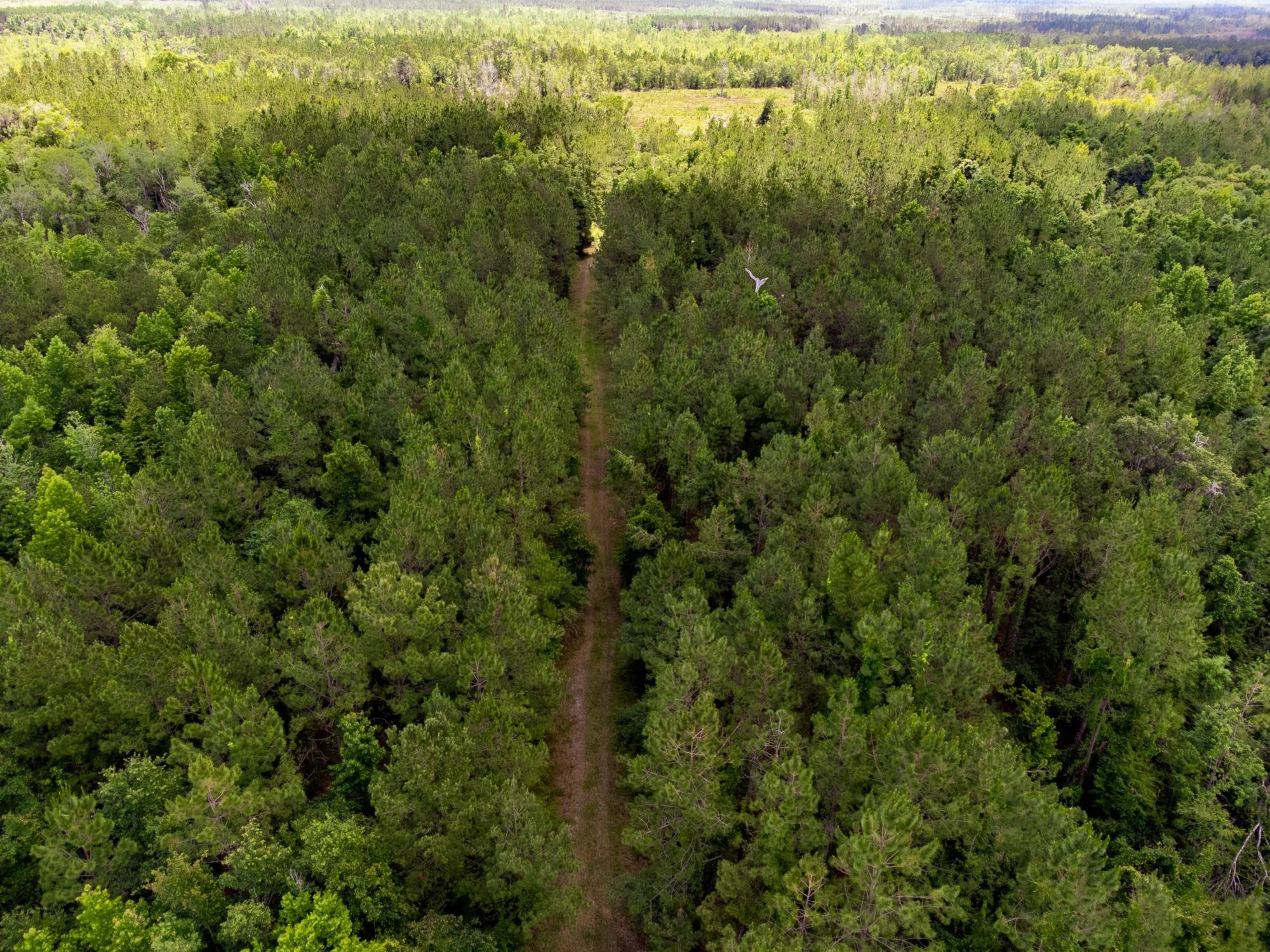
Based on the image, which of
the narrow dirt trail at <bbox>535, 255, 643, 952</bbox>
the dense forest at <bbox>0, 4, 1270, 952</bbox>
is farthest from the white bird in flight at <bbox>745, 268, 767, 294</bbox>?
the narrow dirt trail at <bbox>535, 255, 643, 952</bbox>

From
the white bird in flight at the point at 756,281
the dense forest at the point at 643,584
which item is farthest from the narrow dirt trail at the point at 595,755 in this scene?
the white bird in flight at the point at 756,281

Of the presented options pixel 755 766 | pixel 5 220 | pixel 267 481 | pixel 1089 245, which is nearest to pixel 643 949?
pixel 755 766

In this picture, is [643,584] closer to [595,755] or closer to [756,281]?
[595,755]

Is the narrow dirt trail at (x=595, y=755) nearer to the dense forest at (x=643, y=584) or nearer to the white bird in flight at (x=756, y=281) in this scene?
the dense forest at (x=643, y=584)

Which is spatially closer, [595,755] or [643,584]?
[643,584]

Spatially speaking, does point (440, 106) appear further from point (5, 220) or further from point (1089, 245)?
point (1089, 245)

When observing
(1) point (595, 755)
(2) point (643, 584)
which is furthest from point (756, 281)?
(1) point (595, 755)
